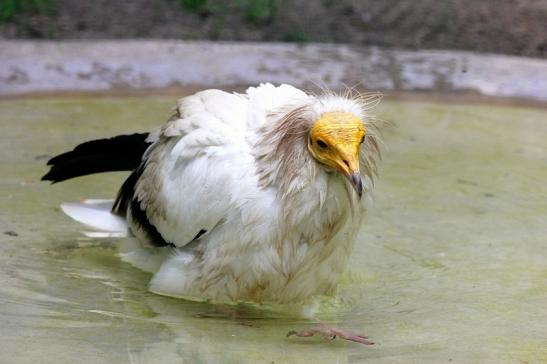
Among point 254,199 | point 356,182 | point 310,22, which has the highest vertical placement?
point 356,182

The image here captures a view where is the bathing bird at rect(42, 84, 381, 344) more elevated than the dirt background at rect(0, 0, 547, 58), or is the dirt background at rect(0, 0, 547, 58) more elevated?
Result: the bathing bird at rect(42, 84, 381, 344)

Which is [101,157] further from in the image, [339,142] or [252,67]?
[252,67]

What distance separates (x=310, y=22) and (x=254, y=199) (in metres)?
6.24

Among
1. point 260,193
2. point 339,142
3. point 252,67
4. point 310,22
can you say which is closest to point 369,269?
point 260,193

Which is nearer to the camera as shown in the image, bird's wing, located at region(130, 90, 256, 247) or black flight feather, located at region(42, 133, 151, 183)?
bird's wing, located at region(130, 90, 256, 247)

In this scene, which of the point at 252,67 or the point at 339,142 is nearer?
the point at 339,142

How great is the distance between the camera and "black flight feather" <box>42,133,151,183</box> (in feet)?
16.3

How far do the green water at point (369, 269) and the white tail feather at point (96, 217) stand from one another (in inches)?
5.1

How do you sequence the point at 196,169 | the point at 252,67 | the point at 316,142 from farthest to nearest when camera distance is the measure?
the point at 252,67
the point at 196,169
the point at 316,142

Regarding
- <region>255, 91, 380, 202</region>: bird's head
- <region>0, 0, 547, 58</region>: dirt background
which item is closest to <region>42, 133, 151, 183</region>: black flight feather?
<region>255, 91, 380, 202</region>: bird's head

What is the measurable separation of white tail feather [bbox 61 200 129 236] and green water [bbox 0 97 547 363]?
0.13 meters

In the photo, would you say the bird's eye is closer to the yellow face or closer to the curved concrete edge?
the yellow face

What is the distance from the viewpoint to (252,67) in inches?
314

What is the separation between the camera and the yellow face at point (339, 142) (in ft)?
12.6
